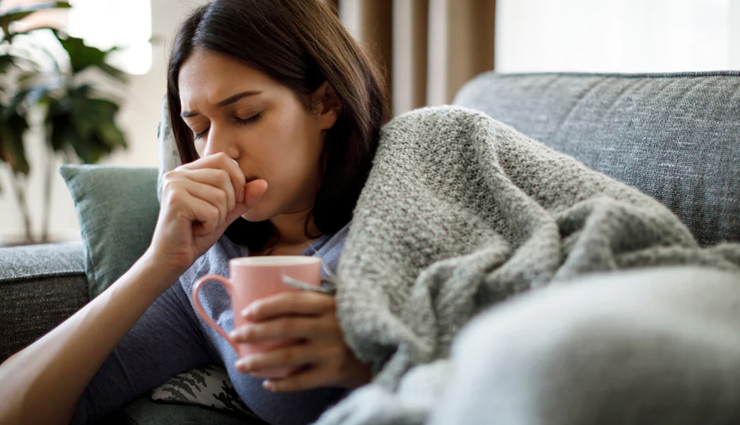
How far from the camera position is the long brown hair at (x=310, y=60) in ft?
2.80

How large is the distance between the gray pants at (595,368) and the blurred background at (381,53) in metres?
0.83

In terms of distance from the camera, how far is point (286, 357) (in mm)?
577

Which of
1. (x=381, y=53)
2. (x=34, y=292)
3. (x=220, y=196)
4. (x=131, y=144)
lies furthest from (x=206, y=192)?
(x=131, y=144)

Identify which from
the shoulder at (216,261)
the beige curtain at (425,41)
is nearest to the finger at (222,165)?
the shoulder at (216,261)

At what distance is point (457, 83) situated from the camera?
1747mm

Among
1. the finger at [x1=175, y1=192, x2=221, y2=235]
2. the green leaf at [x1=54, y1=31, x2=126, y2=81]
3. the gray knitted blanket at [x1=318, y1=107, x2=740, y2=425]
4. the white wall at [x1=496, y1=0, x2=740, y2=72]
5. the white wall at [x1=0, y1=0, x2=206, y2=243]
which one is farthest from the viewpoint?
the white wall at [x1=0, y1=0, x2=206, y2=243]

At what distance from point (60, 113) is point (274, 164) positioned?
2193mm

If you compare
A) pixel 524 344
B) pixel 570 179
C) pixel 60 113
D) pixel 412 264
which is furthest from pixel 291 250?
pixel 60 113

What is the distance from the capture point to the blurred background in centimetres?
143

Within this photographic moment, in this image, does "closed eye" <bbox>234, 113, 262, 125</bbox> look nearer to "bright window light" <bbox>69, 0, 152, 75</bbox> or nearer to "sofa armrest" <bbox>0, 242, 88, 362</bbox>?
"sofa armrest" <bbox>0, 242, 88, 362</bbox>

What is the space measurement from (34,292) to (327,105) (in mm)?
583

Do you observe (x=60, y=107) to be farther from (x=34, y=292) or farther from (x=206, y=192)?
(x=206, y=192)

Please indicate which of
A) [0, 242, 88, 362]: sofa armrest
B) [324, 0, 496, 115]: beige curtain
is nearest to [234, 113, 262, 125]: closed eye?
[0, 242, 88, 362]: sofa armrest

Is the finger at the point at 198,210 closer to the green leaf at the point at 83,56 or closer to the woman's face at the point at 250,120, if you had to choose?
the woman's face at the point at 250,120
